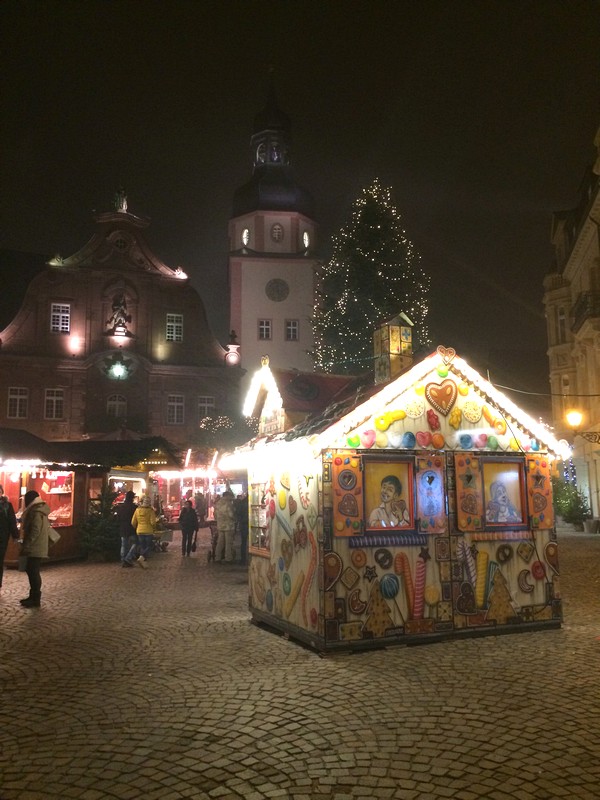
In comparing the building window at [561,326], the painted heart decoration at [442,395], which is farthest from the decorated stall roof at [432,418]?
the building window at [561,326]

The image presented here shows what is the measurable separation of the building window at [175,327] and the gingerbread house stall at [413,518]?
1276 inches

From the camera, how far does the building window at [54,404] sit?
37906mm

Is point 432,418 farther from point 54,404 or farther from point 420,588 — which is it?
point 54,404

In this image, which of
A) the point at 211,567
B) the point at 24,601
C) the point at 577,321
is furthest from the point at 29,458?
the point at 577,321

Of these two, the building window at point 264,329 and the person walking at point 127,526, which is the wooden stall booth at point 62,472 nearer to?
the person walking at point 127,526

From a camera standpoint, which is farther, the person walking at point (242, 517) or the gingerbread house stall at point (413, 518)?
the person walking at point (242, 517)

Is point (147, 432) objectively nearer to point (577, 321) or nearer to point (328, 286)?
point (328, 286)

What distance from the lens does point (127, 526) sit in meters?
17.9

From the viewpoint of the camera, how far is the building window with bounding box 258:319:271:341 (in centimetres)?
4600

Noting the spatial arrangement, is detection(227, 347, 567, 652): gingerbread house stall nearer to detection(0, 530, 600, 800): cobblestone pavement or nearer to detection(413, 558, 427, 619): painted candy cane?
detection(413, 558, 427, 619): painted candy cane

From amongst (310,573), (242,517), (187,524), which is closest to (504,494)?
(310,573)

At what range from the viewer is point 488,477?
9203 millimetres

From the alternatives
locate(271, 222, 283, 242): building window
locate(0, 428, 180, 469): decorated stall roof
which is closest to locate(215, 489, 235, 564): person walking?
locate(0, 428, 180, 469): decorated stall roof

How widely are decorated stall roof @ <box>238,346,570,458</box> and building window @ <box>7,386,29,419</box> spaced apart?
3155cm
